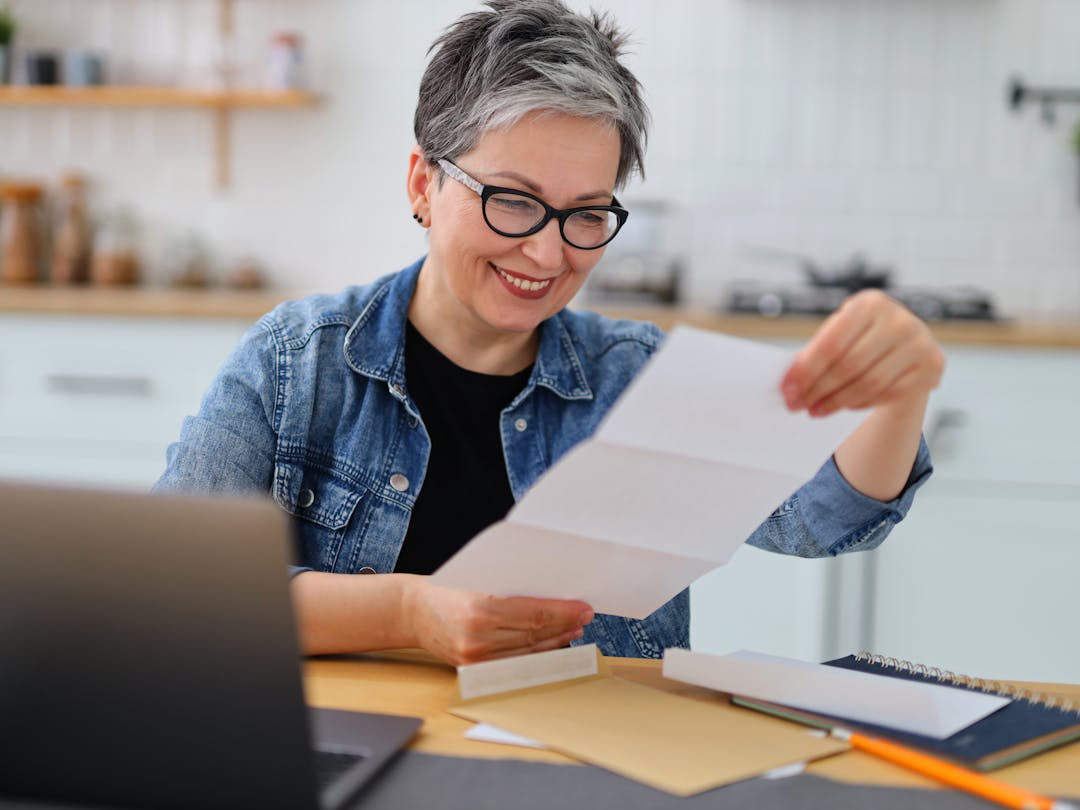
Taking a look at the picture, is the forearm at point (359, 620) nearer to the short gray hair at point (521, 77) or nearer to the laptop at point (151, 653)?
the laptop at point (151, 653)

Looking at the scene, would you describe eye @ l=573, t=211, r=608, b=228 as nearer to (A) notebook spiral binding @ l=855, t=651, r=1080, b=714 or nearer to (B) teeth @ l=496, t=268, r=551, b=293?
(B) teeth @ l=496, t=268, r=551, b=293

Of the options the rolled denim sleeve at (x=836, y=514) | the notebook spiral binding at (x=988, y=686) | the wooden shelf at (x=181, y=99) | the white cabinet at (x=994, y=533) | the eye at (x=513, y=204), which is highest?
the wooden shelf at (x=181, y=99)

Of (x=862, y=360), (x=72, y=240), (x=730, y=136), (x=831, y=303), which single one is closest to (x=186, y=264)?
(x=72, y=240)

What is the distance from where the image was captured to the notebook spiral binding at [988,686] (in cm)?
92

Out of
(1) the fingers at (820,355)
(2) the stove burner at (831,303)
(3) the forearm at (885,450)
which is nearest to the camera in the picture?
(1) the fingers at (820,355)

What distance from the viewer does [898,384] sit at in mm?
947

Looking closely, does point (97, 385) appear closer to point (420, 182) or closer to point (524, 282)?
point (420, 182)

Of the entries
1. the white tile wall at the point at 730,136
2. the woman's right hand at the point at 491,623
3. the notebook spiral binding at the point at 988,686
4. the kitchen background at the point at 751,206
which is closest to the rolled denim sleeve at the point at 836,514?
the notebook spiral binding at the point at 988,686

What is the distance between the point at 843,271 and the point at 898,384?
217 cm

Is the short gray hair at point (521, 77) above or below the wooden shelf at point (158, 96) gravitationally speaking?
below

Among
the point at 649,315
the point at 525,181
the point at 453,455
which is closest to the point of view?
the point at 525,181

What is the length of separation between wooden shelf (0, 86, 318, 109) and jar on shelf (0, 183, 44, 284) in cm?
24

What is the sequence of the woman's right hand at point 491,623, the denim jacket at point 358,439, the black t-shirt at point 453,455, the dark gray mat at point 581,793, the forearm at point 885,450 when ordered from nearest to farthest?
the dark gray mat at point 581,793 → the woman's right hand at point 491,623 → the forearm at point 885,450 → the denim jacket at point 358,439 → the black t-shirt at point 453,455

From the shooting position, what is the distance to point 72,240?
3311mm
